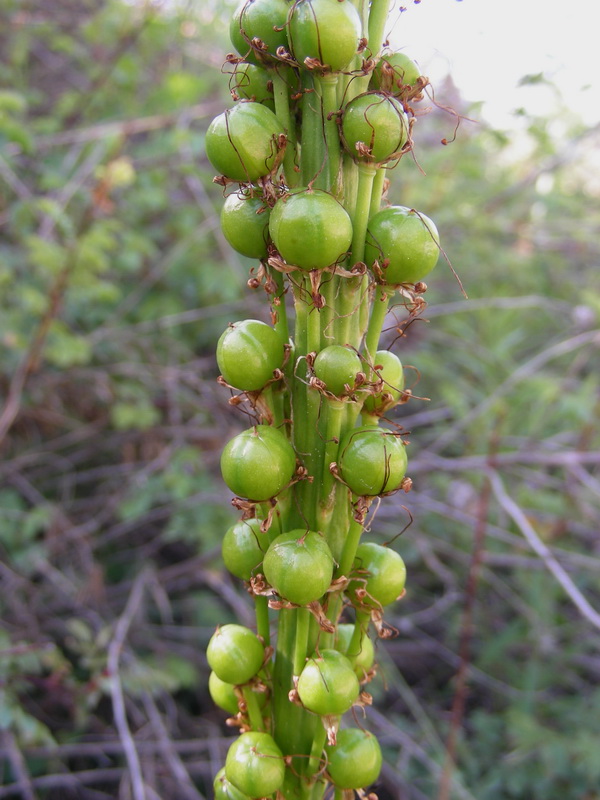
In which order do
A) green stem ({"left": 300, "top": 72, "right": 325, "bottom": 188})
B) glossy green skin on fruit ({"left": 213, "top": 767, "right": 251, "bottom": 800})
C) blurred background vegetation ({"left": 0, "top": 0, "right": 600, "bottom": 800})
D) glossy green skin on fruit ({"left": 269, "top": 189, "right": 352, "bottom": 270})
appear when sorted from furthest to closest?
blurred background vegetation ({"left": 0, "top": 0, "right": 600, "bottom": 800}), glossy green skin on fruit ({"left": 213, "top": 767, "right": 251, "bottom": 800}), green stem ({"left": 300, "top": 72, "right": 325, "bottom": 188}), glossy green skin on fruit ({"left": 269, "top": 189, "right": 352, "bottom": 270})

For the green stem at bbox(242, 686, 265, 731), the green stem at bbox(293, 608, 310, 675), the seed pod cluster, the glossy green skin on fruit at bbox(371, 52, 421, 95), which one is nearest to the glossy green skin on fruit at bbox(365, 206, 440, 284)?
the seed pod cluster

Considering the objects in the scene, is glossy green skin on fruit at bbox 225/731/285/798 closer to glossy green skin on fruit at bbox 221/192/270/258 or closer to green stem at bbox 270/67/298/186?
glossy green skin on fruit at bbox 221/192/270/258

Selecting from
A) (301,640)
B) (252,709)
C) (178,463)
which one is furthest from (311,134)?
(178,463)

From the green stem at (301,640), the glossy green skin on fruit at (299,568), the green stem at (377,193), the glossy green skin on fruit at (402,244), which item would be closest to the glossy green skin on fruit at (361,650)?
the green stem at (301,640)

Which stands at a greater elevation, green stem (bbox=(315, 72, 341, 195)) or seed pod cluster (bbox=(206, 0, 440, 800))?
green stem (bbox=(315, 72, 341, 195))

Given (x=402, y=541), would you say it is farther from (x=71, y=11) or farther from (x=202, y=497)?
(x=71, y=11)

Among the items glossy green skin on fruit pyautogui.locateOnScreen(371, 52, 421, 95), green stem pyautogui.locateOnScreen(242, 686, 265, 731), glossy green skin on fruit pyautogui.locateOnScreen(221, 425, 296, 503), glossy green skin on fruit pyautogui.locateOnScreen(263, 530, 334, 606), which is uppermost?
glossy green skin on fruit pyautogui.locateOnScreen(371, 52, 421, 95)

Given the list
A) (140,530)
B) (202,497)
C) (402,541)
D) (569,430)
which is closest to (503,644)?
(402,541)
